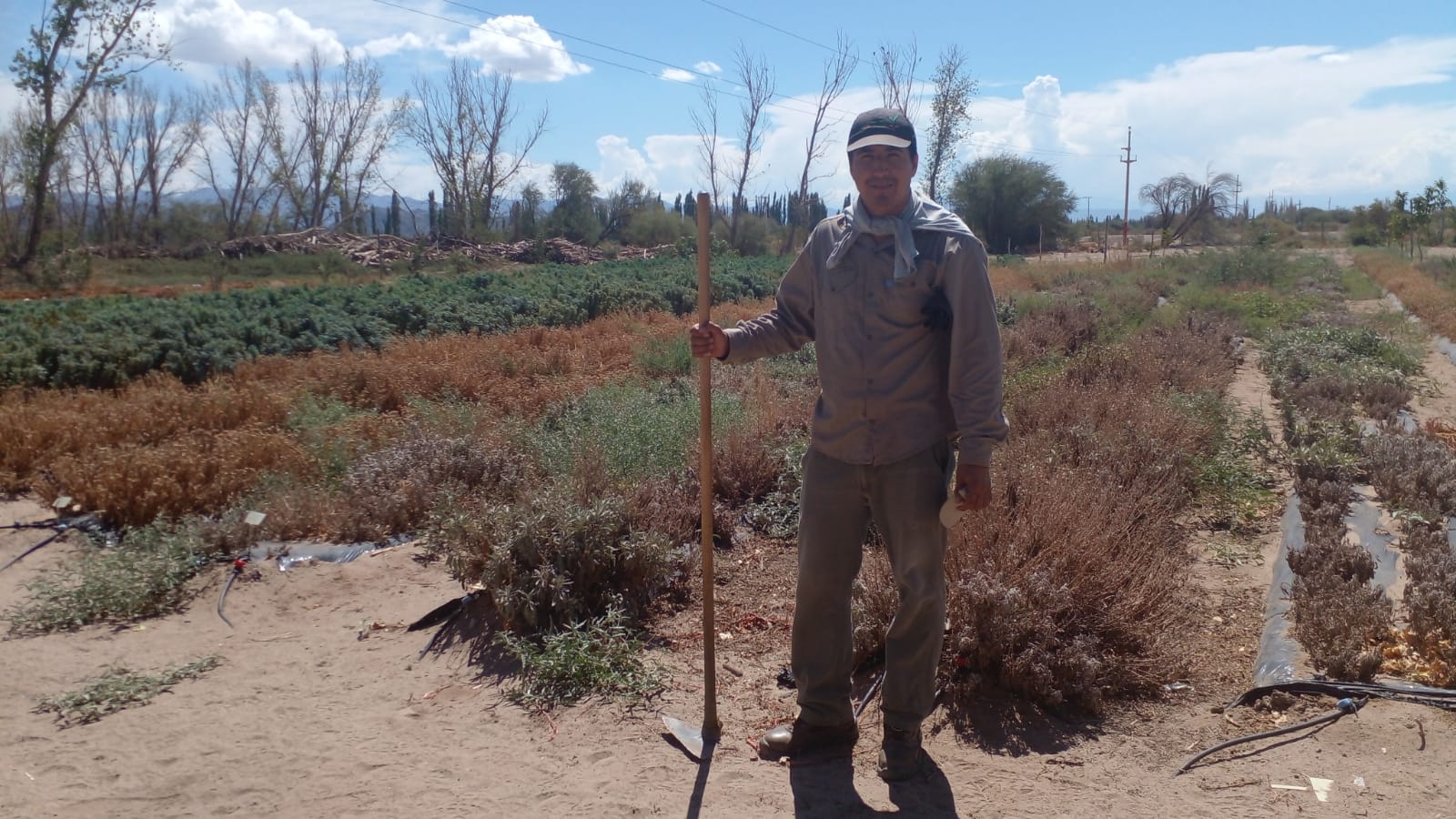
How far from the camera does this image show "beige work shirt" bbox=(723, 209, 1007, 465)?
280 centimetres

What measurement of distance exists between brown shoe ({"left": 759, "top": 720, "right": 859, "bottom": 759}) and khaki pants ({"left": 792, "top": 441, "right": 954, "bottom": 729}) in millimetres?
31

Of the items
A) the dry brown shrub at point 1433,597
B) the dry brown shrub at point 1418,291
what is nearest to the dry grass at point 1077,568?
the dry brown shrub at point 1433,597

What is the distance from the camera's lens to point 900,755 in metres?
3.08

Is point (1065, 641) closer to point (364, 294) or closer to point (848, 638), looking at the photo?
point (848, 638)

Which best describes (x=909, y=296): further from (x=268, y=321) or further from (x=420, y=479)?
(x=268, y=321)

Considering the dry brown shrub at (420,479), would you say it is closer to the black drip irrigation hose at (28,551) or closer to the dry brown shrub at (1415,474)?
the black drip irrigation hose at (28,551)

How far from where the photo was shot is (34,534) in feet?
20.2

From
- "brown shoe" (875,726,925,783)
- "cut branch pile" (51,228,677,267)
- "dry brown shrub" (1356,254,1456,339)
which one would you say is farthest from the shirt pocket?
"cut branch pile" (51,228,677,267)

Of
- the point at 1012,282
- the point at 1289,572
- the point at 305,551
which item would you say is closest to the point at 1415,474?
the point at 1289,572

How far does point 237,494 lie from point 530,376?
4488mm

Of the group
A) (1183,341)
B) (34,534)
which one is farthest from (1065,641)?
(1183,341)

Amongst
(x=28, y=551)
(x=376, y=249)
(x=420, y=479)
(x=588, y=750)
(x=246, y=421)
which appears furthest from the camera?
(x=376, y=249)

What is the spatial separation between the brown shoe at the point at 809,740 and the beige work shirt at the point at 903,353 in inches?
36.1

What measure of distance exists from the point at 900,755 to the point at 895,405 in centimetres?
107
